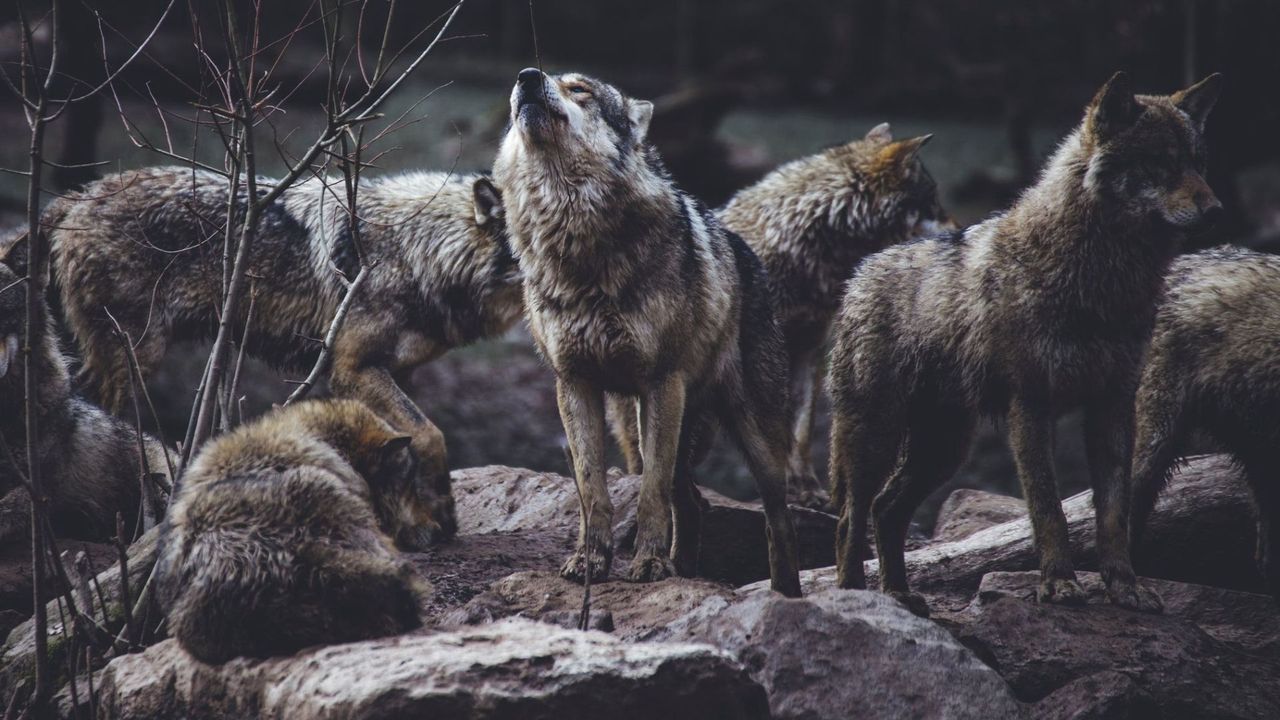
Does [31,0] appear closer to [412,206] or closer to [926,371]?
[412,206]

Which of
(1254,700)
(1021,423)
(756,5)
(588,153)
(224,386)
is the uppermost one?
(756,5)

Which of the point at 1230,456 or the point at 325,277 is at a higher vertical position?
the point at 325,277

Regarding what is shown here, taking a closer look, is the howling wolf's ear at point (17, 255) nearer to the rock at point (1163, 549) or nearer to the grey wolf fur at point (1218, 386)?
the rock at point (1163, 549)

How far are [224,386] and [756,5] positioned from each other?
26.9 meters

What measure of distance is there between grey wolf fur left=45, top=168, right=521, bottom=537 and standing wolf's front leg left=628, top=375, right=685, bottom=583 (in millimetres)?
1919

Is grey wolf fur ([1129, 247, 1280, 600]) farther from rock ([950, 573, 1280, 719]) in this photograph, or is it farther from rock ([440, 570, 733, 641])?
rock ([440, 570, 733, 641])

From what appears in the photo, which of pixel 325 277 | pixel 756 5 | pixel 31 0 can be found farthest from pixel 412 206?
pixel 756 5

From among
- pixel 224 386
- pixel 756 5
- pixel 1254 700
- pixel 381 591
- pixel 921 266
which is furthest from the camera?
pixel 756 5

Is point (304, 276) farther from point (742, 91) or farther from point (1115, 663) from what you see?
point (742, 91)

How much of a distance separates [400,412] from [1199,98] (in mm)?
4913

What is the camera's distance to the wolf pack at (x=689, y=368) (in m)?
4.90

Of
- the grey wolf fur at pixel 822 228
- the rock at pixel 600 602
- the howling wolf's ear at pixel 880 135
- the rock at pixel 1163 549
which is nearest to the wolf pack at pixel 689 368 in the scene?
the rock at pixel 600 602

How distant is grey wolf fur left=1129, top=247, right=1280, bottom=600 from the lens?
6629mm

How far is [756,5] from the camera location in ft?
101
